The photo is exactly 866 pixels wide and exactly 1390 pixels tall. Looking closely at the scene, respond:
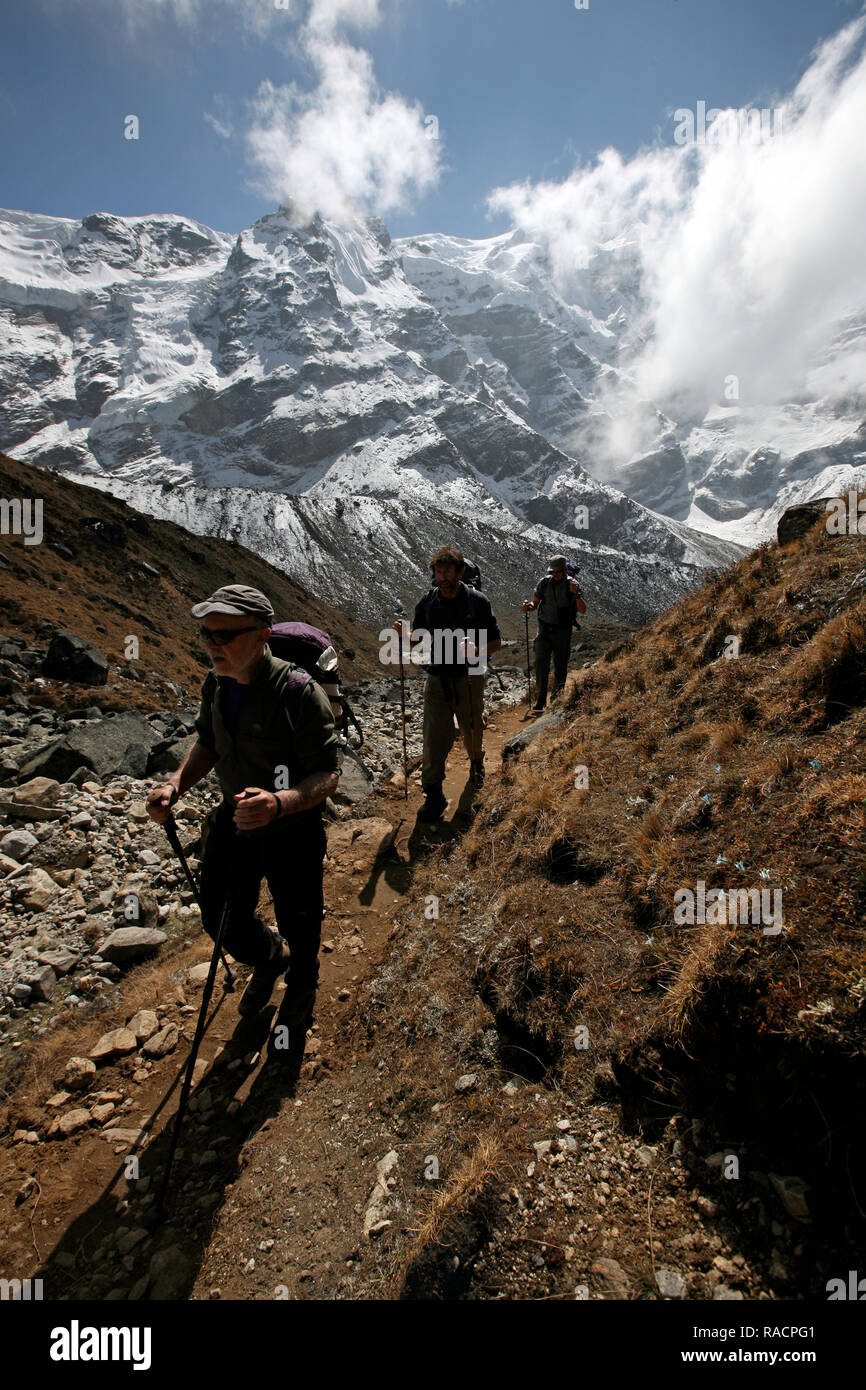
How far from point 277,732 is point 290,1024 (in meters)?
2.31

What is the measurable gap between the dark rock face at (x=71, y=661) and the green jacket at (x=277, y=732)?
1193cm

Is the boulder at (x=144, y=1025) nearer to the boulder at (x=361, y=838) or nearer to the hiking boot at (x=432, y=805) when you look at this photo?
the boulder at (x=361, y=838)

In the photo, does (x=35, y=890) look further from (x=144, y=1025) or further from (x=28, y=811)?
(x=144, y=1025)

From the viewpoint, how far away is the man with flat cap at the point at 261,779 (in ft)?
12.9

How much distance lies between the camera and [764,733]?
4973 millimetres

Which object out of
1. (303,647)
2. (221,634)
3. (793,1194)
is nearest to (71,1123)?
(221,634)

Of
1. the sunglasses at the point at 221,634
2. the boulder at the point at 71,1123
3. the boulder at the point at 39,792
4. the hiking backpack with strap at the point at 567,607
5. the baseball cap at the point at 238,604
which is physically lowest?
the boulder at the point at 71,1123

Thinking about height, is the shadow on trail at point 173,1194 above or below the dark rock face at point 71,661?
below

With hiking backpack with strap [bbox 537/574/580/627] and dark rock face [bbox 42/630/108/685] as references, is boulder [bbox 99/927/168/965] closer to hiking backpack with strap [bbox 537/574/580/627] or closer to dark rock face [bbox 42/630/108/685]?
hiking backpack with strap [bbox 537/574/580/627]

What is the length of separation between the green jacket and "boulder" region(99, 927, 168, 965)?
9.39ft

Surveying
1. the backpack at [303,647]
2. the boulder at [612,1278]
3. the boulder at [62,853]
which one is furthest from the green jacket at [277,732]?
the boulder at [62,853]

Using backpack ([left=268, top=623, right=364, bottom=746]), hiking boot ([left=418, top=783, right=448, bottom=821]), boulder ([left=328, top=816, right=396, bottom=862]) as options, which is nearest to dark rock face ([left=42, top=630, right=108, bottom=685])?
boulder ([left=328, top=816, right=396, bottom=862])
